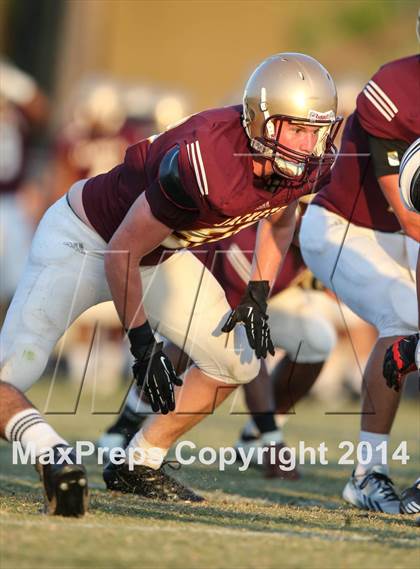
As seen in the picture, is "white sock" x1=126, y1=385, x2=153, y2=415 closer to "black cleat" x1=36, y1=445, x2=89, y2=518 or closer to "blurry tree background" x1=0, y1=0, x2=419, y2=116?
"black cleat" x1=36, y1=445, x2=89, y2=518

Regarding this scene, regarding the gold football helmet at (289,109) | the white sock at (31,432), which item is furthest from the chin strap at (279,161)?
the white sock at (31,432)

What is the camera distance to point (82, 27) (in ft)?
55.4

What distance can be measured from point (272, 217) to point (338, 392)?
5.36 m

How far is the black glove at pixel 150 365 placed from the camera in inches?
170

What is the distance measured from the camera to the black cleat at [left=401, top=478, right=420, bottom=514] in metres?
4.53

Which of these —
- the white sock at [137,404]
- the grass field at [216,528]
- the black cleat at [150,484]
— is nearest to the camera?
the grass field at [216,528]

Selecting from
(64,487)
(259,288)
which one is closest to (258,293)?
(259,288)

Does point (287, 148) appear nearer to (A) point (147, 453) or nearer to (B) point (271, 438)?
(A) point (147, 453)

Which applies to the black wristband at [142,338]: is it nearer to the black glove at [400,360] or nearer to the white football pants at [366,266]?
the black glove at [400,360]

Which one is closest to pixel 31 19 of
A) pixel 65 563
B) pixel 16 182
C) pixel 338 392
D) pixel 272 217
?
pixel 16 182

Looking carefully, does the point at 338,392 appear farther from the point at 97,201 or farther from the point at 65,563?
the point at 65,563

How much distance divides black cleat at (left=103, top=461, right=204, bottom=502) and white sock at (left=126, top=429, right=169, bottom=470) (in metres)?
0.02

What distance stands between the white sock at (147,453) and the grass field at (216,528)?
0.15 m

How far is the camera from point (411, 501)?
4.54 m
